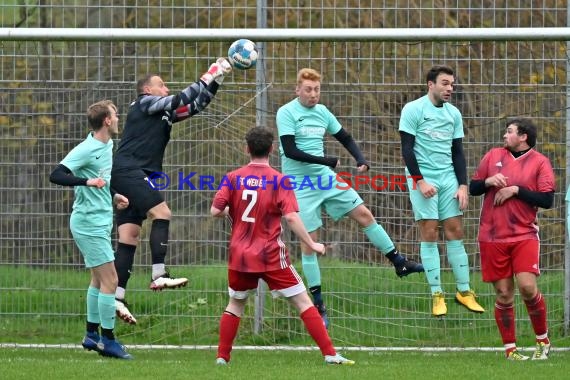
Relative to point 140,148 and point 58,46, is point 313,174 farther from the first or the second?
point 58,46

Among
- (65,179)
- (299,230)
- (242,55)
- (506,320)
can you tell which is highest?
(242,55)

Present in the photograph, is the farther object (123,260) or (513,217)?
(123,260)

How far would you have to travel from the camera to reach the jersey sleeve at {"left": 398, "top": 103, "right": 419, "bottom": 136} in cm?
1066

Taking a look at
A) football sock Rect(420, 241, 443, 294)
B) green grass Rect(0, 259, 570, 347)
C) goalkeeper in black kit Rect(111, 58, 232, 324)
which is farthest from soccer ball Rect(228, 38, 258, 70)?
green grass Rect(0, 259, 570, 347)

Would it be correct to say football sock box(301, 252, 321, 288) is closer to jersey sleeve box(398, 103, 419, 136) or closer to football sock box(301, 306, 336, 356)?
jersey sleeve box(398, 103, 419, 136)

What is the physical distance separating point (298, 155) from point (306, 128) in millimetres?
303

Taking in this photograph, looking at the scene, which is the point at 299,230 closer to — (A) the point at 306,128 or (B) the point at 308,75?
(A) the point at 306,128

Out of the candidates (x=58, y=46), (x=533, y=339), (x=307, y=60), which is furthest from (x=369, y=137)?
(x=58, y=46)

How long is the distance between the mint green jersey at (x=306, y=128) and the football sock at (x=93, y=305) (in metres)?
2.05

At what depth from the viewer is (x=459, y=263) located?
10.8m

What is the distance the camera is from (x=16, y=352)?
1112cm

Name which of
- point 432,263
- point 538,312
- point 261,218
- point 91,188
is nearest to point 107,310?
point 91,188

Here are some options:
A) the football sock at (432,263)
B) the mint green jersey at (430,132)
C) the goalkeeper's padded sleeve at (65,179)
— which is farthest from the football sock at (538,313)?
the goalkeeper's padded sleeve at (65,179)

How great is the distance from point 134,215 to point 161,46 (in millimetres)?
2078
